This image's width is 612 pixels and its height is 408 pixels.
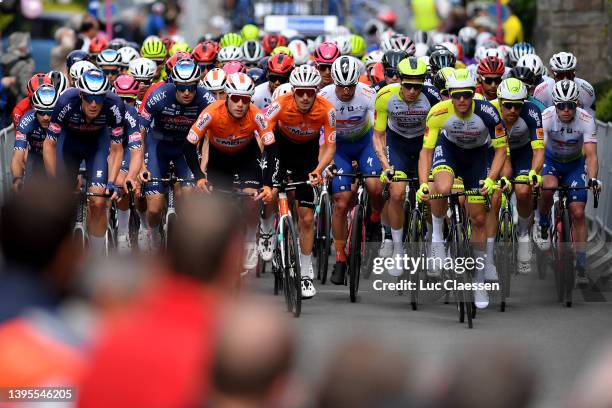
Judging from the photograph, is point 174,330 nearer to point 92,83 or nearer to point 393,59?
point 92,83

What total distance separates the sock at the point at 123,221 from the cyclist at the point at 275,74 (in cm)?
186

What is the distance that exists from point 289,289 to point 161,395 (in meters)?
8.79

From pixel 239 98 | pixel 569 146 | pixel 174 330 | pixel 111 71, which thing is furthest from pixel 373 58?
pixel 174 330

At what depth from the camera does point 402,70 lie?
14.1 metres

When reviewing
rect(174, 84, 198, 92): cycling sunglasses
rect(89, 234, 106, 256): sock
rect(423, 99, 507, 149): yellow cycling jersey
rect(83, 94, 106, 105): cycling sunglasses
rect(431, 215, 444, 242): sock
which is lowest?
rect(89, 234, 106, 256): sock

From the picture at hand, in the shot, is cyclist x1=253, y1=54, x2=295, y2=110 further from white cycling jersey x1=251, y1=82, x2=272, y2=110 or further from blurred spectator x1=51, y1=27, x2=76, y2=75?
blurred spectator x1=51, y1=27, x2=76, y2=75

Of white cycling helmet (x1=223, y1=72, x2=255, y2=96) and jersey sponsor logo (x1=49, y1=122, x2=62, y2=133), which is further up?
white cycling helmet (x1=223, y1=72, x2=255, y2=96)

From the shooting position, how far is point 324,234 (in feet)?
49.7

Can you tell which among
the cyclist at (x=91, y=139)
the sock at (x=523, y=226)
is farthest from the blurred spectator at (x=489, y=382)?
the sock at (x=523, y=226)

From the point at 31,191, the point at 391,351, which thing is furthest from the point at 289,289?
the point at 391,351

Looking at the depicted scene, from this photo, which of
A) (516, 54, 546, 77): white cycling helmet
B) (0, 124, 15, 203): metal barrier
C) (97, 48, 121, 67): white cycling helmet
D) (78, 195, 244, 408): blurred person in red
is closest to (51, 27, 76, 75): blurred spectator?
(97, 48, 121, 67): white cycling helmet

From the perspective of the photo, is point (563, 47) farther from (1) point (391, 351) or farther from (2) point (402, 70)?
(1) point (391, 351)

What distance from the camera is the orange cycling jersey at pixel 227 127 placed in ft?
43.7

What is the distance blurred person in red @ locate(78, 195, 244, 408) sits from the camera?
4410mm
